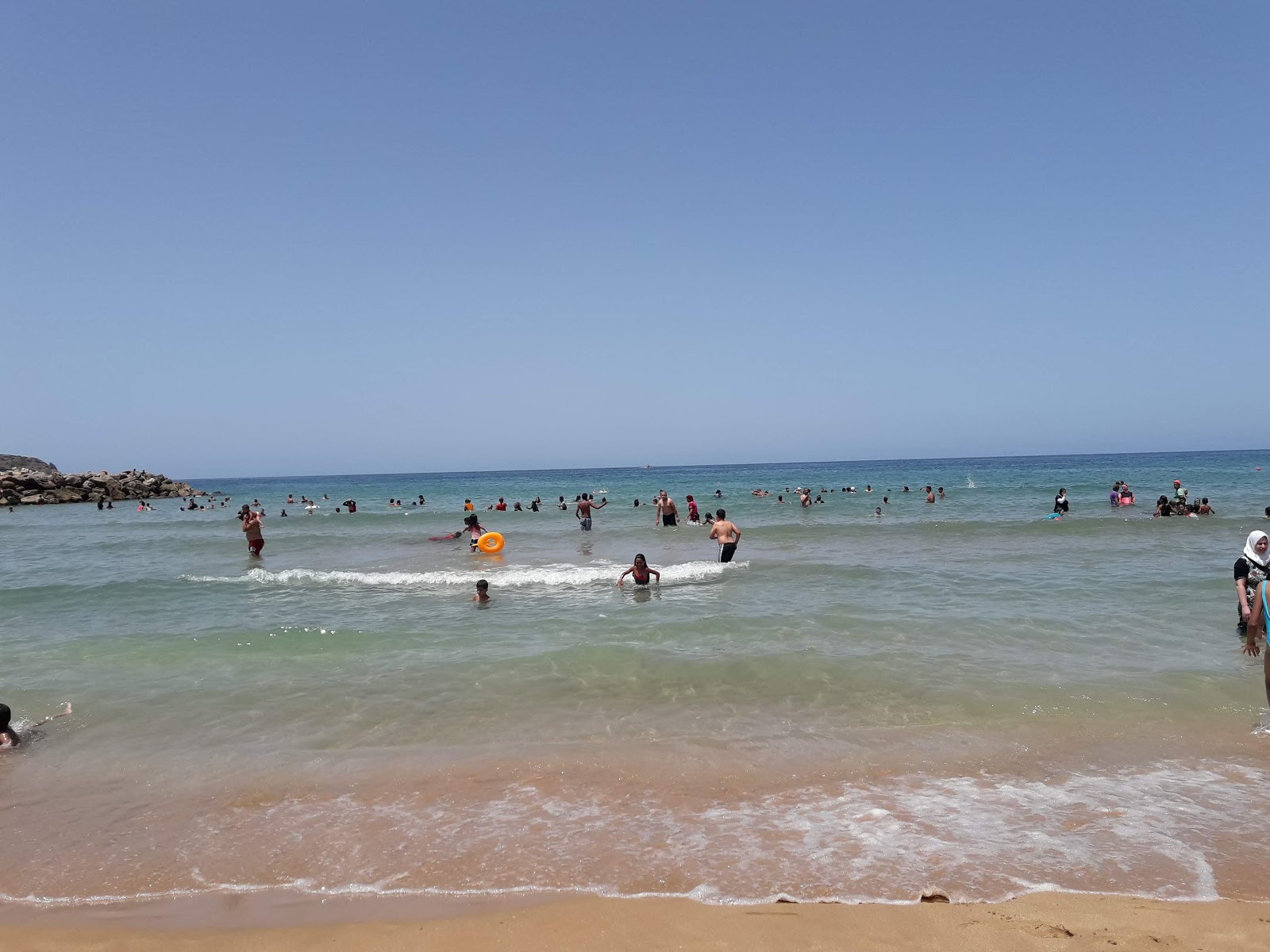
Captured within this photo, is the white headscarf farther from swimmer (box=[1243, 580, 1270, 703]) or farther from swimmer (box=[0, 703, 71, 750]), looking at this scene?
swimmer (box=[0, 703, 71, 750])

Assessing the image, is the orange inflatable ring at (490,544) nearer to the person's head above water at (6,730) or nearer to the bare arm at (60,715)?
the bare arm at (60,715)

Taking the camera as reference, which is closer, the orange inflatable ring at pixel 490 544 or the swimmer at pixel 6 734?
the swimmer at pixel 6 734

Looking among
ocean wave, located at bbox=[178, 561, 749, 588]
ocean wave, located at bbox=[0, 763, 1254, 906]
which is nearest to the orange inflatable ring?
ocean wave, located at bbox=[178, 561, 749, 588]

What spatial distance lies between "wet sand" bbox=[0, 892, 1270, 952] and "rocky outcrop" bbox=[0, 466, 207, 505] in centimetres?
6167

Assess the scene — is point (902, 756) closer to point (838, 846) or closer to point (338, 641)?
point (838, 846)

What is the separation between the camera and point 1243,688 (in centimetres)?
746

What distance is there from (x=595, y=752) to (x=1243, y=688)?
21.2ft

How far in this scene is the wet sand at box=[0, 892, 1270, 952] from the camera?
11.9ft

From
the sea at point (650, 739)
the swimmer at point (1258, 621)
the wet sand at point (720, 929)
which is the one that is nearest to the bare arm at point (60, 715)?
the sea at point (650, 739)

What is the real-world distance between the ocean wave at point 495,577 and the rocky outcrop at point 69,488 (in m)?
47.6

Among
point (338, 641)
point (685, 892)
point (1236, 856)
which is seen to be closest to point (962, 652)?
point (1236, 856)

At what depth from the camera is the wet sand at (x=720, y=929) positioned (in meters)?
3.64

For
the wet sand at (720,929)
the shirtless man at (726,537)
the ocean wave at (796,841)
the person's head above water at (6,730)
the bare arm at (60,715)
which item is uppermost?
the shirtless man at (726,537)

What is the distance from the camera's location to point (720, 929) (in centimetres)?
382
